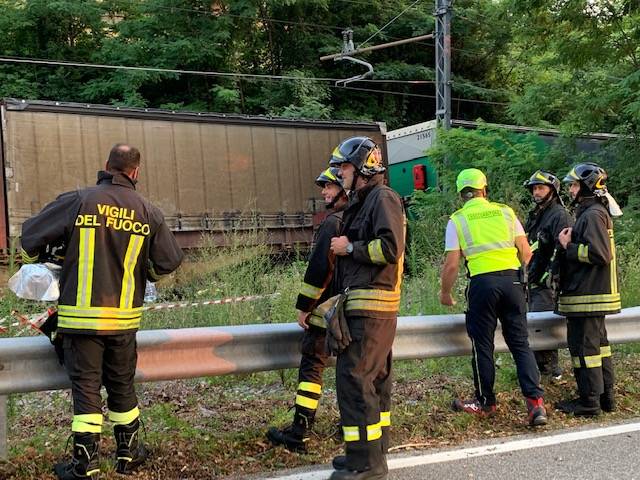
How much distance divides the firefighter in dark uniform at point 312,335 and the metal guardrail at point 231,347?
0.50 feet

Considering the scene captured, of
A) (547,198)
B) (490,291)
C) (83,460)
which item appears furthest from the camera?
(547,198)

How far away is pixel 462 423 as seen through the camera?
4.66 meters

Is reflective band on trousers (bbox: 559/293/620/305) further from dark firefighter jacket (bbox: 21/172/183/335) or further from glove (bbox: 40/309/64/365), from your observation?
glove (bbox: 40/309/64/365)

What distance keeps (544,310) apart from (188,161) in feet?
30.4

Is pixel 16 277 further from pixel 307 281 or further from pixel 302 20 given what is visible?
pixel 302 20

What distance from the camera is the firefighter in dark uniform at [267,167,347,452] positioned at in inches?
165

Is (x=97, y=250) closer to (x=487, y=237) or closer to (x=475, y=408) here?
(x=487, y=237)

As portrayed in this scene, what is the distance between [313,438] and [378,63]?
23.1 m

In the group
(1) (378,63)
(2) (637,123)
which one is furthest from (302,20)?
(2) (637,123)

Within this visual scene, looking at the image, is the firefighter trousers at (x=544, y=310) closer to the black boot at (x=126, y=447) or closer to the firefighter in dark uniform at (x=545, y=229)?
the firefighter in dark uniform at (x=545, y=229)

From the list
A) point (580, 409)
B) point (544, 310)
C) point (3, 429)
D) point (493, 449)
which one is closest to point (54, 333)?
point (3, 429)

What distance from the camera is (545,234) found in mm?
5707

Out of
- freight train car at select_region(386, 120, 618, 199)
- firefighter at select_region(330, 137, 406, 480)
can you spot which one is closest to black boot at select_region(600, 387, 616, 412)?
firefighter at select_region(330, 137, 406, 480)

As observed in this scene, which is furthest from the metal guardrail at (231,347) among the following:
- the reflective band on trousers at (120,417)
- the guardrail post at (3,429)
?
the reflective band on trousers at (120,417)
